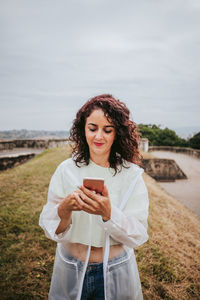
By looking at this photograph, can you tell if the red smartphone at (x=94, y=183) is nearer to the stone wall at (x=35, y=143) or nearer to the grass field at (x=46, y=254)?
the grass field at (x=46, y=254)

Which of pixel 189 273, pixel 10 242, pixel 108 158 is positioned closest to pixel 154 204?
pixel 189 273

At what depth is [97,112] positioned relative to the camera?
4.82ft

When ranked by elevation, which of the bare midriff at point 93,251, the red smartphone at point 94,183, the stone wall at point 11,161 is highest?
the red smartphone at point 94,183

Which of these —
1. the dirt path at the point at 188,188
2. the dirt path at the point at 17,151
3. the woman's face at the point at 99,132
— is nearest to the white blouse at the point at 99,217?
the woman's face at the point at 99,132

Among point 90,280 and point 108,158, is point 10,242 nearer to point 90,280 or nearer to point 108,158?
point 90,280

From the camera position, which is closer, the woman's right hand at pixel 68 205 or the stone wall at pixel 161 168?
the woman's right hand at pixel 68 205

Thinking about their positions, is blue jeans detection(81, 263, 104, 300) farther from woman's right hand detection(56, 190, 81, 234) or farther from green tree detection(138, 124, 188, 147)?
green tree detection(138, 124, 188, 147)

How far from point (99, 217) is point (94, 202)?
8.5 inches

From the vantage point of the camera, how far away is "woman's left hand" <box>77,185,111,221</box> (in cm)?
113

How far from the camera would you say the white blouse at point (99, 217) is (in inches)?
49.0

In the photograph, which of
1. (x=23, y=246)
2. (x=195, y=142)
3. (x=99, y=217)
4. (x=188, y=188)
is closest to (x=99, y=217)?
(x=99, y=217)

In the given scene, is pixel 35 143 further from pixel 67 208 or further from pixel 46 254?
pixel 67 208

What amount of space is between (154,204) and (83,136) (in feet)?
14.9

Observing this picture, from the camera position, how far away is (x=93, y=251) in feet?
4.66
